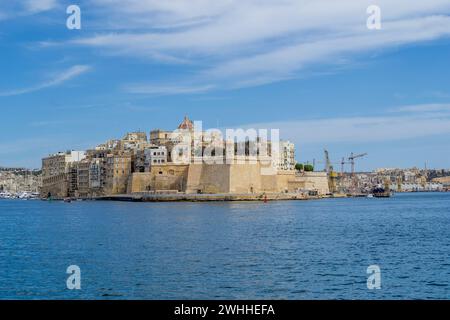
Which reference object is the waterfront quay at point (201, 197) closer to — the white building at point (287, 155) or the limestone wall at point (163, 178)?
the limestone wall at point (163, 178)

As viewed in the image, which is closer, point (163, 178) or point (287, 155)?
point (163, 178)

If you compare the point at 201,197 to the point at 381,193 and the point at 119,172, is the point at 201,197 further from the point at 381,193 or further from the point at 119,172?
the point at 381,193

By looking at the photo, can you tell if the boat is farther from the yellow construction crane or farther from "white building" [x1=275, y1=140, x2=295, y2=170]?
"white building" [x1=275, y1=140, x2=295, y2=170]

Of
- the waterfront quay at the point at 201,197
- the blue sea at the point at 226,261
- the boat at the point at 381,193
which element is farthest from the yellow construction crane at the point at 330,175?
the blue sea at the point at 226,261

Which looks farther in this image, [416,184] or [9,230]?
[416,184]

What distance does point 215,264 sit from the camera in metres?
11.8

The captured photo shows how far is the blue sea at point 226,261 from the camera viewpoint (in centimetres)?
923

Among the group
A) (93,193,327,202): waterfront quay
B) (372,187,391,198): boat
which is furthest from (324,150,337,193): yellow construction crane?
(93,193,327,202): waterfront quay

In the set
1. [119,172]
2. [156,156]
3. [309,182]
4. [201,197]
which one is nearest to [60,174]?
[119,172]

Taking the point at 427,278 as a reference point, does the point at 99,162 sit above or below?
above

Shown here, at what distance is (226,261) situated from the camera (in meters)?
12.2

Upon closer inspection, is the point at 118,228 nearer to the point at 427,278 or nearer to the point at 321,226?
the point at 321,226
